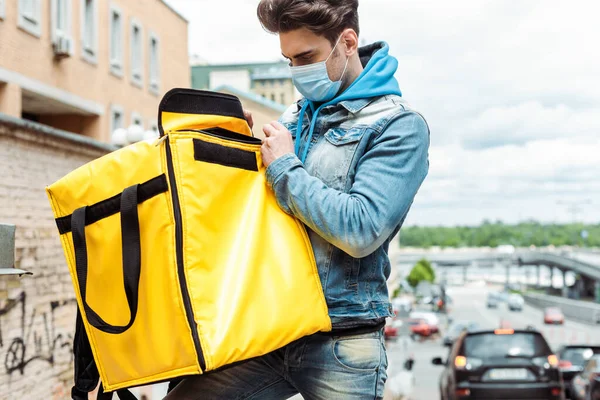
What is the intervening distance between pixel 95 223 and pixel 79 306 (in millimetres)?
240

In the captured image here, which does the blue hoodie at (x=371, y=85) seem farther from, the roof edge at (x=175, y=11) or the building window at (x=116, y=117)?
the roof edge at (x=175, y=11)

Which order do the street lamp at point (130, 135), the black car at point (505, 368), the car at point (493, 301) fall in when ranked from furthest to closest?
the car at point (493, 301) → the street lamp at point (130, 135) → the black car at point (505, 368)

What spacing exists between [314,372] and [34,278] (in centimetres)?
936

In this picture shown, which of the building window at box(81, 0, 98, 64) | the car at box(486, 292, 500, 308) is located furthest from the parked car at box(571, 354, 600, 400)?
the car at box(486, 292, 500, 308)

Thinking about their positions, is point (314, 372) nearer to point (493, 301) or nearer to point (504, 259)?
point (493, 301)

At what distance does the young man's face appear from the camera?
2.50m

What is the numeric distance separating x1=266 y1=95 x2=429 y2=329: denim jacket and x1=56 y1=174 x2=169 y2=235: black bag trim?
334 mm

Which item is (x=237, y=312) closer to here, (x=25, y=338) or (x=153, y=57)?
(x=25, y=338)

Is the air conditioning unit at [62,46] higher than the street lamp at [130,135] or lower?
higher

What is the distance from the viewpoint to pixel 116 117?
3025 cm

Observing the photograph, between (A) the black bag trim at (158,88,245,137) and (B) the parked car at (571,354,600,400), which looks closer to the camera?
(A) the black bag trim at (158,88,245,137)

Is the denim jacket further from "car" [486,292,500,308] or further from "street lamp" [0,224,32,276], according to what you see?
"car" [486,292,500,308]

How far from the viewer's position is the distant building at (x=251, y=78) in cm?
7094

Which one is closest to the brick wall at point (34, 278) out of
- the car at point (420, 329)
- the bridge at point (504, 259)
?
the car at point (420, 329)
